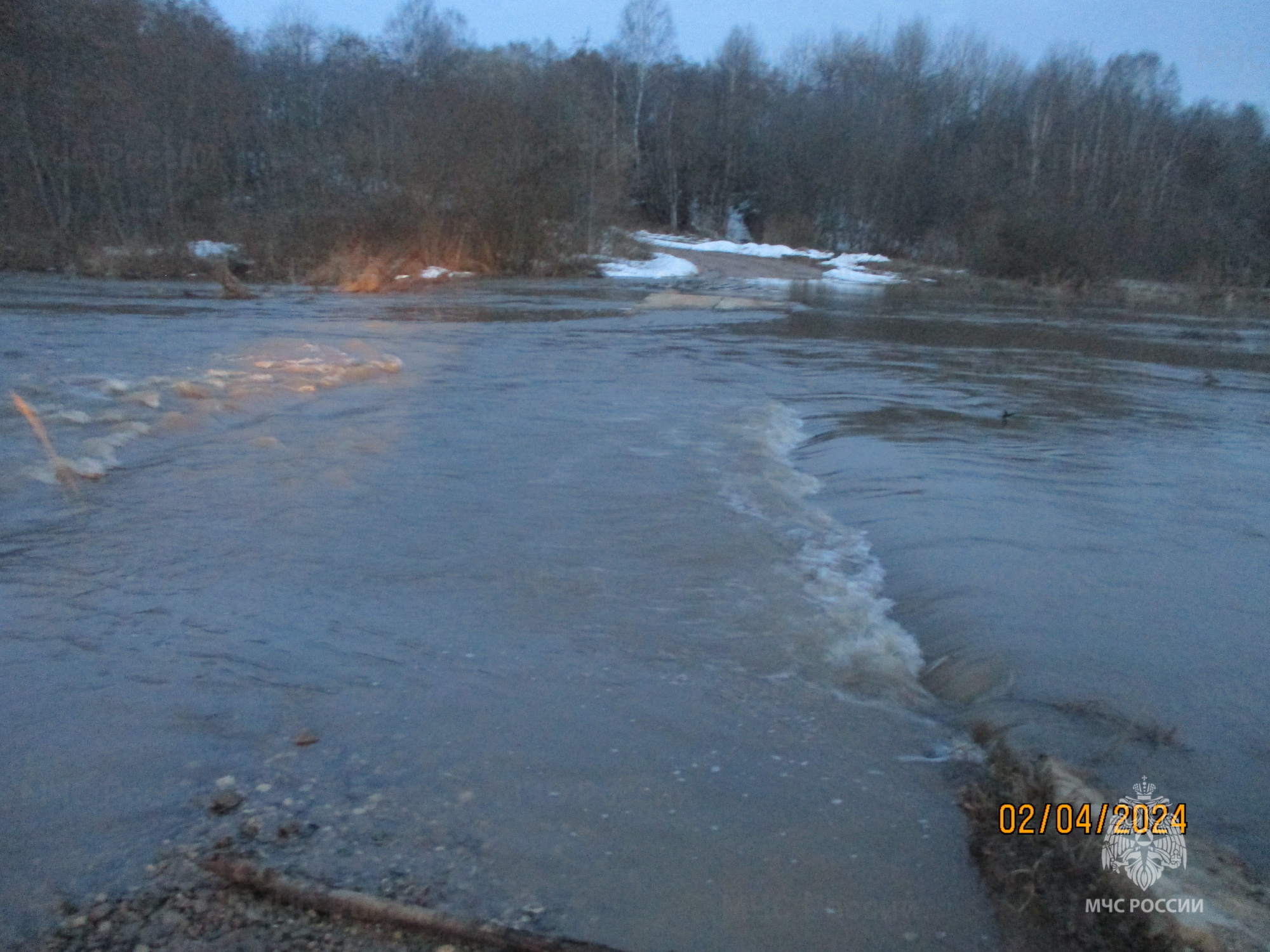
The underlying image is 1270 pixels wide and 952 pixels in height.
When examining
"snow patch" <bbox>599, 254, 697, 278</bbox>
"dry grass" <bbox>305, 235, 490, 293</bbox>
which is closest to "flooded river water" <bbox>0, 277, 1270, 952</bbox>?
"dry grass" <bbox>305, 235, 490, 293</bbox>

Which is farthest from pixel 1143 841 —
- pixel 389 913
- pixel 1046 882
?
pixel 389 913

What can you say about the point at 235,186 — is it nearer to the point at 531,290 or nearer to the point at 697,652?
the point at 531,290

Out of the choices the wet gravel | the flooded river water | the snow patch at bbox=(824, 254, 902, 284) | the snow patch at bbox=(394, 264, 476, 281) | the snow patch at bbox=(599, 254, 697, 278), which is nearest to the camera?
the wet gravel

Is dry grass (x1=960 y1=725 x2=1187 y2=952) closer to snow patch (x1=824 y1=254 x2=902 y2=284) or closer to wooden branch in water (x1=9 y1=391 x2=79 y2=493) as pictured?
wooden branch in water (x1=9 y1=391 x2=79 y2=493)

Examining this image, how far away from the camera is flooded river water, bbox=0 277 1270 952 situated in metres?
3.03

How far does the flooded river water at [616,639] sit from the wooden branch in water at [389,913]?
0.24 ft

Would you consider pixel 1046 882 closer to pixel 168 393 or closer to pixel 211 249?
pixel 168 393

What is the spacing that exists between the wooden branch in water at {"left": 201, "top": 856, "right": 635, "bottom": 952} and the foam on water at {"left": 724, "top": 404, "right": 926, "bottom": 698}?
78.7 inches

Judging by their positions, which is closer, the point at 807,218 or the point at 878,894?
the point at 878,894

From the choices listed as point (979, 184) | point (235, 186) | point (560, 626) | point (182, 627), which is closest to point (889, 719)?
point (560, 626)

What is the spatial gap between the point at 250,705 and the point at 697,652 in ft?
5.78

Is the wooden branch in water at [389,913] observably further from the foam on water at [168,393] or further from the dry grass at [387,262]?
the dry grass at [387,262]

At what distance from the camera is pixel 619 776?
349 cm

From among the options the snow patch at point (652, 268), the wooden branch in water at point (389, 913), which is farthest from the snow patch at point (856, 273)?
the wooden branch in water at point (389, 913)
